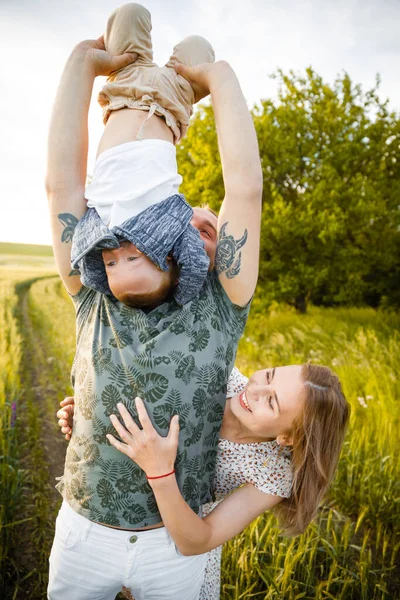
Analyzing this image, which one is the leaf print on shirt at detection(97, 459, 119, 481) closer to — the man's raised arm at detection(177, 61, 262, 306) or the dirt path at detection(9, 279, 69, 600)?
the man's raised arm at detection(177, 61, 262, 306)

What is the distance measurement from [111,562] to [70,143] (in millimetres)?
1273

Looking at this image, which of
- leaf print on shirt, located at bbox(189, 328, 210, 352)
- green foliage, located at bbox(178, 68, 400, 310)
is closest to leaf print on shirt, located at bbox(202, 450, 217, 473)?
leaf print on shirt, located at bbox(189, 328, 210, 352)

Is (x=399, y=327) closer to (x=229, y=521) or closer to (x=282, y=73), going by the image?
(x=282, y=73)

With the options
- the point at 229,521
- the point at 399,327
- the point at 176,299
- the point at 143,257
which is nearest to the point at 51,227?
the point at 143,257

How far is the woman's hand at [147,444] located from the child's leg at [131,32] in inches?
42.8

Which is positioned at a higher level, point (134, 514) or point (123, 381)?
point (123, 381)

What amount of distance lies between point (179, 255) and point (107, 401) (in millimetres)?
482

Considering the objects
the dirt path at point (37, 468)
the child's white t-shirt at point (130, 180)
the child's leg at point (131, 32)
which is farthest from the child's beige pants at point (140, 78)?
the dirt path at point (37, 468)

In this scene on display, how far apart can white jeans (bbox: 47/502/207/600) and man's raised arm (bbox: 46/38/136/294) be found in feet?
2.59

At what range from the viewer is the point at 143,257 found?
1175 mm

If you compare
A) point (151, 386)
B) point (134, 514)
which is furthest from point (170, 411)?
point (134, 514)

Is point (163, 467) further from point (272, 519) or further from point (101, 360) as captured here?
point (272, 519)

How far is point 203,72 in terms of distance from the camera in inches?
54.2

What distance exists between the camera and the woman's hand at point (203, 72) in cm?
137
